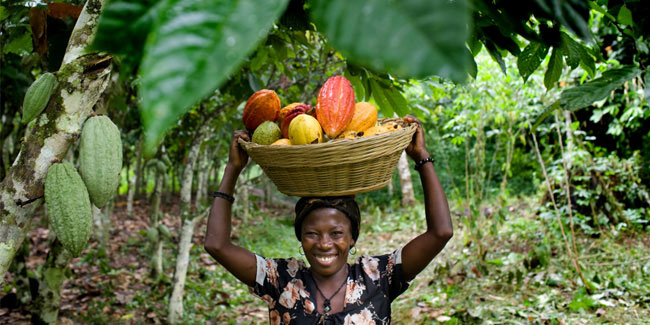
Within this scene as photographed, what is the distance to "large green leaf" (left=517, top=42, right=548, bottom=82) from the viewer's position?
1.07m

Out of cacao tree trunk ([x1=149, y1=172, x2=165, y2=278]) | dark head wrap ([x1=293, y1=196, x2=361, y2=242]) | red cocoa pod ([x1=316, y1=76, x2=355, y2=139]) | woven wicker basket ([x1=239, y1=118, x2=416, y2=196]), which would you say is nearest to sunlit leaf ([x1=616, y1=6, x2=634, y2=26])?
woven wicker basket ([x1=239, y1=118, x2=416, y2=196])

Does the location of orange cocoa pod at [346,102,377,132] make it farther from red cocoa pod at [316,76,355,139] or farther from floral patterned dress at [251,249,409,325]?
floral patterned dress at [251,249,409,325]

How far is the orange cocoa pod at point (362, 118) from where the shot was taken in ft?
3.98

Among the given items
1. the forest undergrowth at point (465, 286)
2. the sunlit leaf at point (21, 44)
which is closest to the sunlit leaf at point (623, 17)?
the sunlit leaf at point (21, 44)

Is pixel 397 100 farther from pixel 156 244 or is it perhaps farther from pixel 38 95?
pixel 156 244

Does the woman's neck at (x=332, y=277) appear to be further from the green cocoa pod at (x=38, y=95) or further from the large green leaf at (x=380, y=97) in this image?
the green cocoa pod at (x=38, y=95)

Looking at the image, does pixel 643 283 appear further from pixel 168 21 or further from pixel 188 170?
pixel 168 21

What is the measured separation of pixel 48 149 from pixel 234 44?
2.92 feet

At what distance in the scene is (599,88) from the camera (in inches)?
39.8

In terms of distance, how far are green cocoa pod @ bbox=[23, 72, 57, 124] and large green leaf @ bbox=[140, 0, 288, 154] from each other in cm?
85

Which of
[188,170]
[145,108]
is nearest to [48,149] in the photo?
[145,108]

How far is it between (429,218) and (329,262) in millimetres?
345

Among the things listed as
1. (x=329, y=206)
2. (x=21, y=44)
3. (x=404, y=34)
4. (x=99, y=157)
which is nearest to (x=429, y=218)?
(x=329, y=206)

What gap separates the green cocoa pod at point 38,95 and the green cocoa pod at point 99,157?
0.30ft
